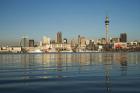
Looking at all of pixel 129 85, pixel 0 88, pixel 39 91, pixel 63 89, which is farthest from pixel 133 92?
pixel 0 88

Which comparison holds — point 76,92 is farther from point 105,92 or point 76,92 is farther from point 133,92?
point 133,92

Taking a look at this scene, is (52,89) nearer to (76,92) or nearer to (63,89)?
(63,89)

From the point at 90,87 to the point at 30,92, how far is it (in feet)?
17.4

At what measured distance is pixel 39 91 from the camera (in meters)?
22.4

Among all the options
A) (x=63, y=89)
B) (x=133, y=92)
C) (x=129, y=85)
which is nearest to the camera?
(x=133, y=92)

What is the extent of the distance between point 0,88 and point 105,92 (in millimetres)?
8877

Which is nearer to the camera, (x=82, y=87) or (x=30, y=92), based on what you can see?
(x=30, y=92)

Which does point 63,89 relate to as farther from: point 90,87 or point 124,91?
point 124,91

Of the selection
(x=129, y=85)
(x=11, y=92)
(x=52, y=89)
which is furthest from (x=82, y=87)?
(x=11, y=92)

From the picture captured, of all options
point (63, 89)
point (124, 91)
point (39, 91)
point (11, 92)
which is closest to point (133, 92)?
point (124, 91)

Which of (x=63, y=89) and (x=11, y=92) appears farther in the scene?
(x=63, y=89)

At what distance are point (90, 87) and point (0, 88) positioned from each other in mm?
7544

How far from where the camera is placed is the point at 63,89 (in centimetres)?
2330

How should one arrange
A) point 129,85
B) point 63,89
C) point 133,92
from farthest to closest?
point 129,85
point 63,89
point 133,92
